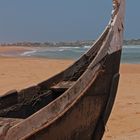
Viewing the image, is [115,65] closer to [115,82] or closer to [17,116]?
[115,82]

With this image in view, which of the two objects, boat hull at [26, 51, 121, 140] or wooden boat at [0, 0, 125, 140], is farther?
boat hull at [26, 51, 121, 140]

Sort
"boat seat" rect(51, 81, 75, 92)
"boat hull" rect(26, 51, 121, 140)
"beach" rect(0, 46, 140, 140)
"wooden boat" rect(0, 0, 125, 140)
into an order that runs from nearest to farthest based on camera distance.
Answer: "wooden boat" rect(0, 0, 125, 140) → "boat hull" rect(26, 51, 121, 140) → "boat seat" rect(51, 81, 75, 92) → "beach" rect(0, 46, 140, 140)

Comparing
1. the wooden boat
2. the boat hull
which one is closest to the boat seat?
the wooden boat

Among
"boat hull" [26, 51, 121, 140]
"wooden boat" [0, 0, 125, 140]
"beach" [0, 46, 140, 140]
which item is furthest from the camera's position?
"beach" [0, 46, 140, 140]

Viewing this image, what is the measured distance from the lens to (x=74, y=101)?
4.21 meters

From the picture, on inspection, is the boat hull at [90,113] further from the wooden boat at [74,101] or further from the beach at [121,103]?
the beach at [121,103]

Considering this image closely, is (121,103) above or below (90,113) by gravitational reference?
below

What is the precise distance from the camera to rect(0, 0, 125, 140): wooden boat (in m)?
3.76

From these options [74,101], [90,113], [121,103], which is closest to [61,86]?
[90,113]

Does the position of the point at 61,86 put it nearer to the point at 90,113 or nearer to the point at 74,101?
the point at 90,113

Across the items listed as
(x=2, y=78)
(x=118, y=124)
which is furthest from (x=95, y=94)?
(x=2, y=78)

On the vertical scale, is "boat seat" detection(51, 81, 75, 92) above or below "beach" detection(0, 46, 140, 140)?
above

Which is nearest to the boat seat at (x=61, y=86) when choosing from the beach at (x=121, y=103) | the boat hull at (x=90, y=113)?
the boat hull at (x=90, y=113)

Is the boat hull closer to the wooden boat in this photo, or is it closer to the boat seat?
the wooden boat
